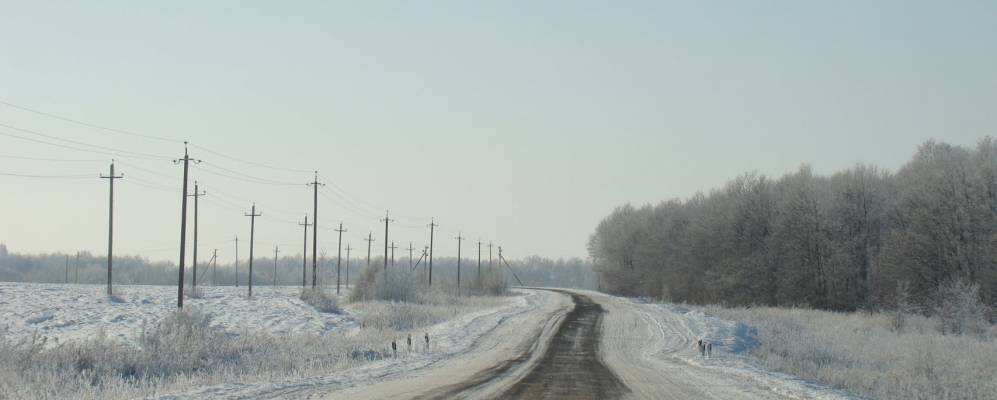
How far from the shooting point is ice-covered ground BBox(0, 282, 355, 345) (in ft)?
136

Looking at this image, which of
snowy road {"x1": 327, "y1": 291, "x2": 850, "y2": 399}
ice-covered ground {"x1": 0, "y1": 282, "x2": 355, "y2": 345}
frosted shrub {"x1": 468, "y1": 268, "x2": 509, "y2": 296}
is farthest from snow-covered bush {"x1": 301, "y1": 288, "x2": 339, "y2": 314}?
frosted shrub {"x1": 468, "y1": 268, "x2": 509, "y2": 296}

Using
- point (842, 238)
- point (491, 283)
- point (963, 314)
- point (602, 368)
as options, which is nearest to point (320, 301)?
point (491, 283)

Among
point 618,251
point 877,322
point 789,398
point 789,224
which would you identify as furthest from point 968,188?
point 618,251

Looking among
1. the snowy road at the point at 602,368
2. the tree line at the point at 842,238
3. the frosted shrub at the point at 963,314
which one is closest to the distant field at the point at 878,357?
the frosted shrub at the point at 963,314

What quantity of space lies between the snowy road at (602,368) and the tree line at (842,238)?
2316 centimetres

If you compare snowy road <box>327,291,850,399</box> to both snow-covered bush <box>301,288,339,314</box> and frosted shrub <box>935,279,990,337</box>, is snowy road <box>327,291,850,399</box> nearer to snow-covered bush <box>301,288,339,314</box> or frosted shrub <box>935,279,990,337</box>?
frosted shrub <box>935,279,990,337</box>

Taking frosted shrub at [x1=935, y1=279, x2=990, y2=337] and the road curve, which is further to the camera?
frosted shrub at [x1=935, y1=279, x2=990, y2=337]

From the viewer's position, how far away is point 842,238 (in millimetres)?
69812

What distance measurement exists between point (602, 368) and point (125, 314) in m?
33.7

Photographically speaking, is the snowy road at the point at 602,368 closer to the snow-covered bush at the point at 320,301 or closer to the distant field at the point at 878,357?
the distant field at the point at 878,357

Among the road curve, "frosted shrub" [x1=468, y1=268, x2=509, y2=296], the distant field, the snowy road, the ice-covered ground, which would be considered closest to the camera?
the road curve

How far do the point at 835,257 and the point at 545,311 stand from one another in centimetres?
3045

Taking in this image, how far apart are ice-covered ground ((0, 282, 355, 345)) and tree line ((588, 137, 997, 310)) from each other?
3563 cm

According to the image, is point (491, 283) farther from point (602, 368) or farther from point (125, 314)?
point (602, 368)
